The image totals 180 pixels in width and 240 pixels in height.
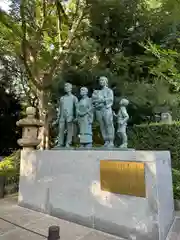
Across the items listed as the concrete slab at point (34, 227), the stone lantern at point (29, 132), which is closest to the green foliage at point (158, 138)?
the stone lantern at point (29, 132)

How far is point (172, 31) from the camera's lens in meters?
7.94

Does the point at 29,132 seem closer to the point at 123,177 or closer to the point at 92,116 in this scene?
the point at 92,116

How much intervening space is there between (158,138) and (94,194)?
3706 millimetres

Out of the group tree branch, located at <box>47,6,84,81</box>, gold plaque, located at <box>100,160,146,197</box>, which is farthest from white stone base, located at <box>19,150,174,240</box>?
tree branch, located at <box>47,6,84,81</box>

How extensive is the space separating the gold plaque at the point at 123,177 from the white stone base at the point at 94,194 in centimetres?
7

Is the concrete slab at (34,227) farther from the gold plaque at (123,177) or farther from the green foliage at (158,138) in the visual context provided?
the green foliage at (158,138)

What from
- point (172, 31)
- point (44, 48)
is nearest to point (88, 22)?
point (44, 48)

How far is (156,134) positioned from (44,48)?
5.92m

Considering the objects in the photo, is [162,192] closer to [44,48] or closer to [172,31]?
[172,31]

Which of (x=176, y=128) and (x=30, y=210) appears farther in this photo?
(x=176, y=128)

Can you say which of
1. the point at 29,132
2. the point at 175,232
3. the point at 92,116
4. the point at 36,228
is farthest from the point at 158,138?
the point at 36,228

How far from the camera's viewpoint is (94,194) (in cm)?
366

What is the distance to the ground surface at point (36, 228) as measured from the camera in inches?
128

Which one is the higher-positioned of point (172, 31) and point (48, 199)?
point (172, 31)
